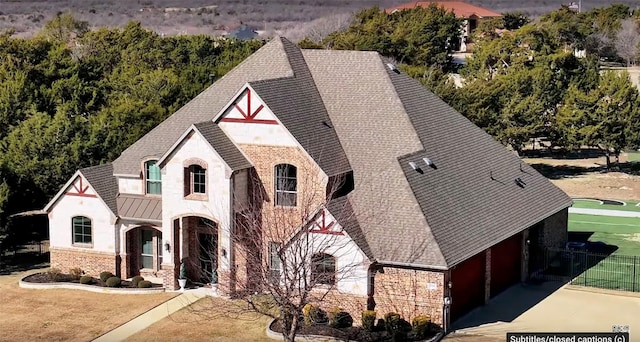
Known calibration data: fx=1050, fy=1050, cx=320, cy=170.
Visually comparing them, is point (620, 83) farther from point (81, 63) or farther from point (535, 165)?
point (81, 63)

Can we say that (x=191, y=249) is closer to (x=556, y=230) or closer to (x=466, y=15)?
(x=556, y=230)

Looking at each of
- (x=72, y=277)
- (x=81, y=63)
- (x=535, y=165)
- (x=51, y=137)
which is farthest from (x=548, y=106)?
(x=72, y=277)

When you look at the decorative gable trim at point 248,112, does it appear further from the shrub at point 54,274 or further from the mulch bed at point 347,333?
the shrub at point 54,274

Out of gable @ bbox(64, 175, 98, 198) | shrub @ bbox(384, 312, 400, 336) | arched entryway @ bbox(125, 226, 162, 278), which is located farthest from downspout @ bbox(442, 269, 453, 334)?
gable @ bbox(64, 175, 98, 198)

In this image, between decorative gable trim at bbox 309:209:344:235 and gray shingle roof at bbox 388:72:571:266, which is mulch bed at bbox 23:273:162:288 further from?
gray shingle roof at bbox 388:72:571:266

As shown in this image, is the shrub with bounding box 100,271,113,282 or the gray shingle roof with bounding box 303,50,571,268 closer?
the gray shingle roof with bounding box 303,50,571,268

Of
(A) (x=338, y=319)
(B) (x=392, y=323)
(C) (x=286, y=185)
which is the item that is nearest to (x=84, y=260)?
(C) (x=286, y=185)
